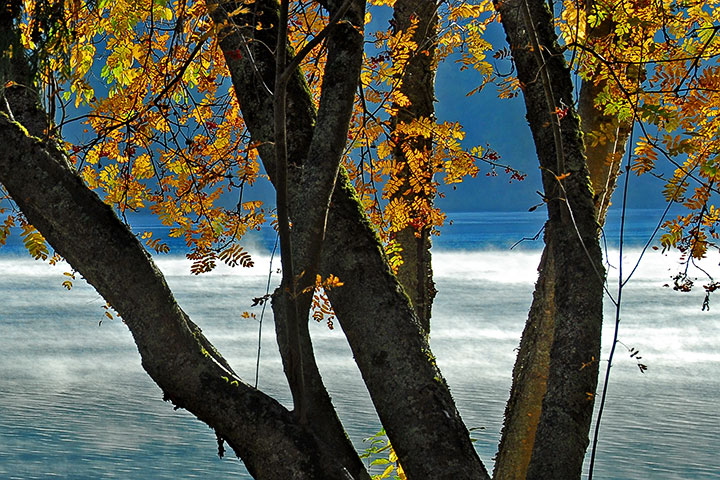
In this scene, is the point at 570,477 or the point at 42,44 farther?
the point at 42,44

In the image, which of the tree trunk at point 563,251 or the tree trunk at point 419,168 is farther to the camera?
the tree trunk at point 419,168

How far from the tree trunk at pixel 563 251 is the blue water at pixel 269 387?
6.38 metres

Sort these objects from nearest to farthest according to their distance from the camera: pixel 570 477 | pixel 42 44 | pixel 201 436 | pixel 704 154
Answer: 1. pixel 570 477
2. pixel 42 44
3. pixel 704 154
4. pixel 201 436

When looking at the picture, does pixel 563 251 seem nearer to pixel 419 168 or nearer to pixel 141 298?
pixel 141 298

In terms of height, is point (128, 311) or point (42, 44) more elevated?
point (42, 44)

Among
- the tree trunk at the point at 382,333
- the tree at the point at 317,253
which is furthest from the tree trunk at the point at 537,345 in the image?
the tree trunk at the point at 382,333

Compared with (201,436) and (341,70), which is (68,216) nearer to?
(341,70)

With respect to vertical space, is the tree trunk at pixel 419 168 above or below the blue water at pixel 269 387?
above

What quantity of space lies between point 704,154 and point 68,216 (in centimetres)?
296

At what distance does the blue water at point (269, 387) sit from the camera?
1314cm

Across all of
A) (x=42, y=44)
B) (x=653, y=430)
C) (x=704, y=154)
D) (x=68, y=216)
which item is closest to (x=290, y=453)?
(x=68, y=216)

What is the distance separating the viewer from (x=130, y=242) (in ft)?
10.9

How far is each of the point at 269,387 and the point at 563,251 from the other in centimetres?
1284

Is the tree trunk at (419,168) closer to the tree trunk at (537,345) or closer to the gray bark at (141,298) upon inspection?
the tree trunk at (537,345)
